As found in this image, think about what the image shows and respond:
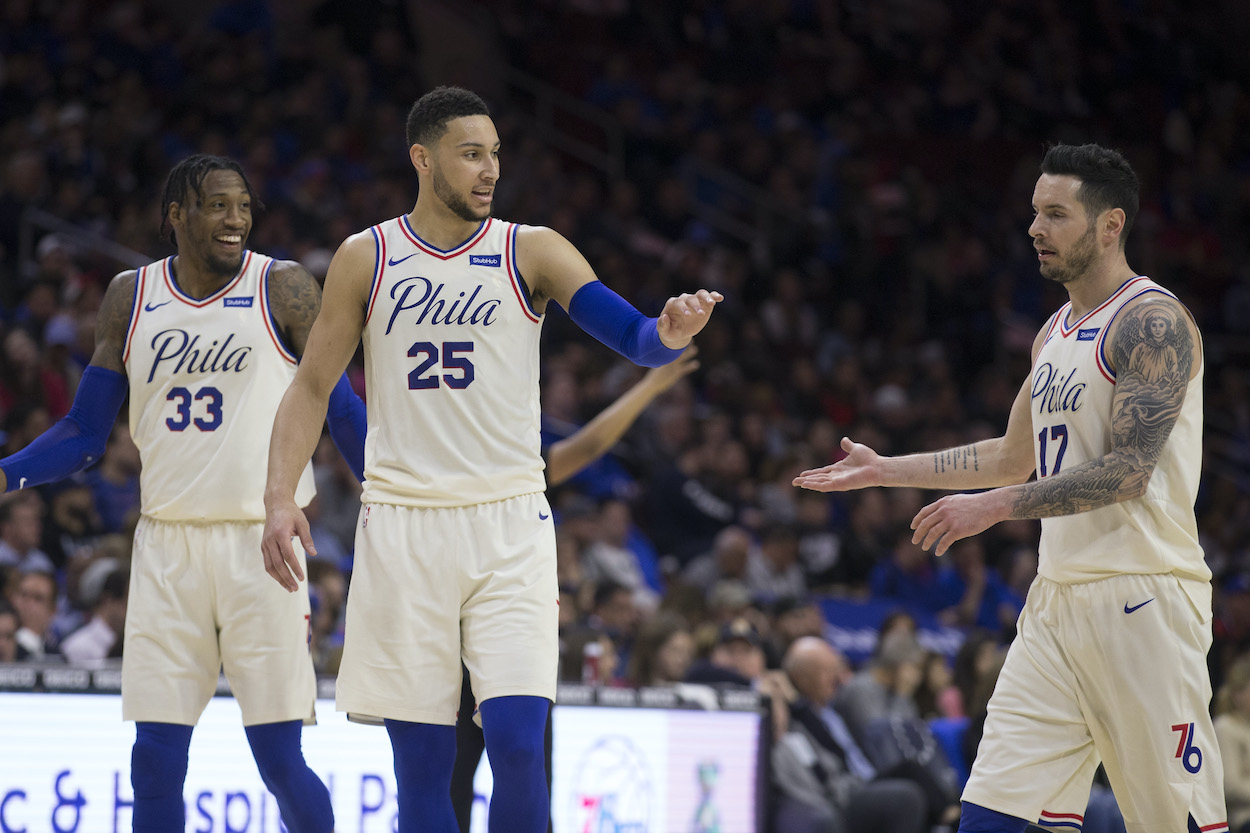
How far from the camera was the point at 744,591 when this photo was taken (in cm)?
1094

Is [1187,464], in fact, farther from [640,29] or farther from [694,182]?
[640,29]

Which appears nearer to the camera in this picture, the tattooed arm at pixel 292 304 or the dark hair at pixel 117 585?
the tattooed arm at pixel 292 304

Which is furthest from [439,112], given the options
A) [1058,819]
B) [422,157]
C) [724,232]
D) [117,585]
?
[724,232]

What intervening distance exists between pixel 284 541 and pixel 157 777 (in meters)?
1.14

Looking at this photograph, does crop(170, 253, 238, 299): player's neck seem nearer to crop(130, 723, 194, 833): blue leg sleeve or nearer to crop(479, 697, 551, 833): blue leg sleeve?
crop(130, 723, 194, 833): blue leg sleeve

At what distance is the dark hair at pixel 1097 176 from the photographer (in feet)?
15.7

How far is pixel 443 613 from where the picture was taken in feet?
14.8

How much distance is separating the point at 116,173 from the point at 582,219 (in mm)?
4741

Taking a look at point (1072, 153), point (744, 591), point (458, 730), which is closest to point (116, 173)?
point (744, 591)

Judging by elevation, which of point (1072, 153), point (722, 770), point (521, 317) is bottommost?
point (722, 770)

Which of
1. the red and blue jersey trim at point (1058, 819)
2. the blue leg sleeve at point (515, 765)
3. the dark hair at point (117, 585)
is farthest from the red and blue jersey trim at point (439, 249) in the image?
the dark hair at point (117, 585)

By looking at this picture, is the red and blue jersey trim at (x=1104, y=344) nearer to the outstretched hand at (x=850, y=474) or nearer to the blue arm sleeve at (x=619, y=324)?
the outstretched hand at (x=850, y=474)

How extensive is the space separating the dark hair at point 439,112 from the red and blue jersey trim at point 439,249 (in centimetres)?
27

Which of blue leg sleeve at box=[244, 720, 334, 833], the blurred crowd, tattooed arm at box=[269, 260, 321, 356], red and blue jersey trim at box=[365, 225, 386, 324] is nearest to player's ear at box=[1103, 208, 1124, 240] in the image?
red and blue jersey trim at box=[365, 225, 386, 324]
